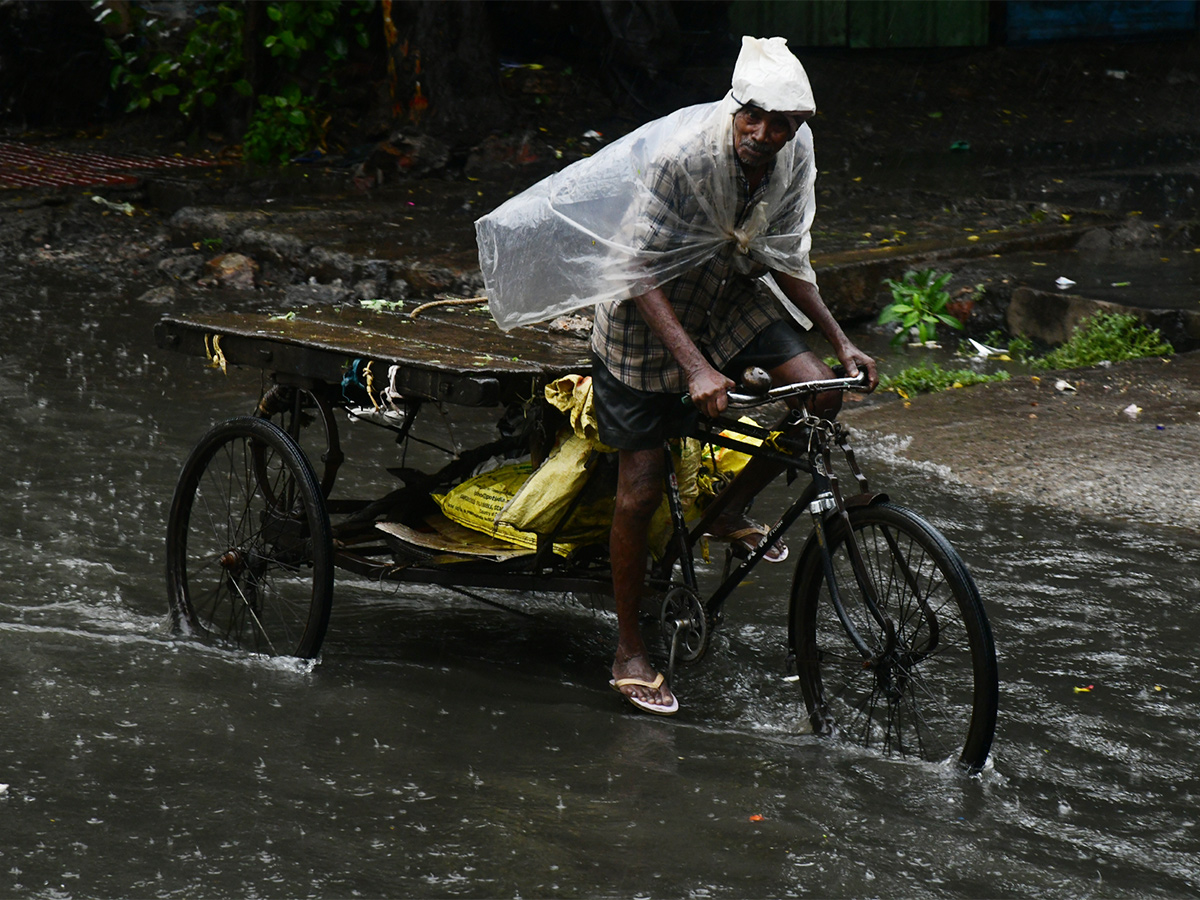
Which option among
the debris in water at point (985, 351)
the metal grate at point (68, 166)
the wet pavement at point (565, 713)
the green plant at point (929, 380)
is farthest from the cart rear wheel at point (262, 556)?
the metal grate at point (68, 166)

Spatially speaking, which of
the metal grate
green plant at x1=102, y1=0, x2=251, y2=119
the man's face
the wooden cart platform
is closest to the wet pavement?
the wooden cart platform

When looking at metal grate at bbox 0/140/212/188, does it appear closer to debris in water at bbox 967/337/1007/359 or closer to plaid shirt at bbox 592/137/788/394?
debris in water at bbox 967/337/1007/359

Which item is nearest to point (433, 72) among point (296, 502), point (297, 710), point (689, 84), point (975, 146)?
point (689, 84)

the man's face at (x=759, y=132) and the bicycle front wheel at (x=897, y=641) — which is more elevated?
the man's face at (x=759, y=132)

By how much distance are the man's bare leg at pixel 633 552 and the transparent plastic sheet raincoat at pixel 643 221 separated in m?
0.44

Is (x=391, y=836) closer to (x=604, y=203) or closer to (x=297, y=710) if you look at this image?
(x=297, y=710)

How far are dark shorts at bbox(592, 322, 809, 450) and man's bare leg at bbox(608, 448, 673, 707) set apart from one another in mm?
49

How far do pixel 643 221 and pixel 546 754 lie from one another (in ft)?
4.29

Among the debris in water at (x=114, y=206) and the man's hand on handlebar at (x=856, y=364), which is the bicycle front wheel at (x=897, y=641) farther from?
the debris in water at (x=114, y=206)

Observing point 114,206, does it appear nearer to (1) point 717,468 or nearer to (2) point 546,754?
(1) point 717,468

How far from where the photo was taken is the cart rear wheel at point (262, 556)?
3664mm

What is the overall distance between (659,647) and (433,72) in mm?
8742

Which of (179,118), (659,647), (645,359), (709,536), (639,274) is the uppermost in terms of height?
(179,118)

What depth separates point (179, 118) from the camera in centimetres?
1353
